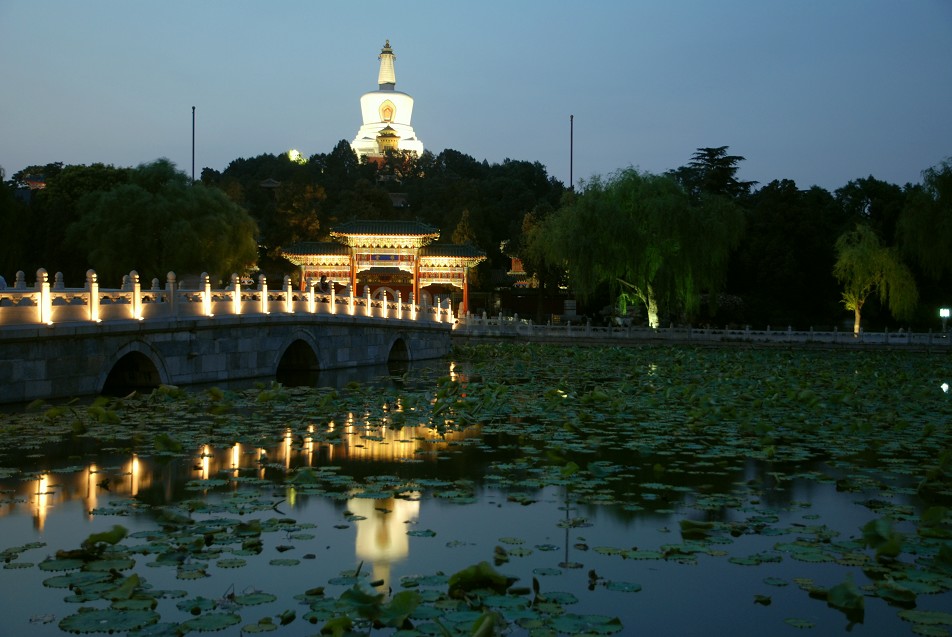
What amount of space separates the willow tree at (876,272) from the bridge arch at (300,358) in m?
22.2

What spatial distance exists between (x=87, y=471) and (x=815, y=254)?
122ft

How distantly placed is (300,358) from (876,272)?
908 inches

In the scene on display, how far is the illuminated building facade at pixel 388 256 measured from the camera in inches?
1670

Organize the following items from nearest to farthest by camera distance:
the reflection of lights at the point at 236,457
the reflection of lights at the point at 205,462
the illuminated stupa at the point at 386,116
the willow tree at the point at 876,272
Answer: the reflection of lights at the point at 205,462 → the reflection of lights at the point at 236,457 → the willow tree at the point at 876,272 → the illuminated stupa at the point at 386,116

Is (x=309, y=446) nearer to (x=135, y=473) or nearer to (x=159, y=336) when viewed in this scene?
(x=135, y=473)


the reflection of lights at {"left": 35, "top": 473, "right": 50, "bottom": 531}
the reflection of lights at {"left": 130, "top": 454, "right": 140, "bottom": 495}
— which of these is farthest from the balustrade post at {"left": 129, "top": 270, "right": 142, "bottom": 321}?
the reflection of lights at {"left": 35, "top": 473, "right": 50, "bottom": 531}

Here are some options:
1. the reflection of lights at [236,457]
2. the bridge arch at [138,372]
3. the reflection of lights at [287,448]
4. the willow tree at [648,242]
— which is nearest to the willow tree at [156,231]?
the willow tree at [648,242]

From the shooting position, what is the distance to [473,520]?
21.5 feet

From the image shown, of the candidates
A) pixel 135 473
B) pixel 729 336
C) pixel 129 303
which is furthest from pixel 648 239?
pixel 135 473

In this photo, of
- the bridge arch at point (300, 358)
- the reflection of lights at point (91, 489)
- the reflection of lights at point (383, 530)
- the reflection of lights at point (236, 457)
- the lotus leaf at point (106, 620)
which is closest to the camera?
the lotus leaf at point (106, 620)

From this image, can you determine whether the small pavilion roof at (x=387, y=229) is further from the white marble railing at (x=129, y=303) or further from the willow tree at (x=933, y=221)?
the white marble railing at (x=129, y=303)

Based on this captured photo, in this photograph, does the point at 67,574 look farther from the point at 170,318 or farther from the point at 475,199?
the point at 475,199

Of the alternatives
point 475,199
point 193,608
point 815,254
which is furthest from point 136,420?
point 475,199

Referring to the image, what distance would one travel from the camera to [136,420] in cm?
1098
